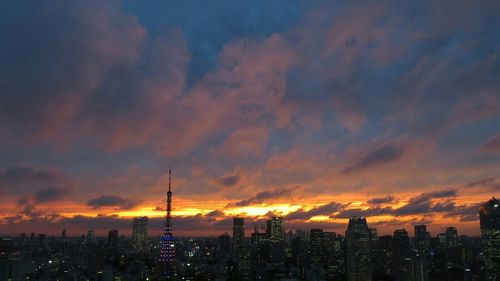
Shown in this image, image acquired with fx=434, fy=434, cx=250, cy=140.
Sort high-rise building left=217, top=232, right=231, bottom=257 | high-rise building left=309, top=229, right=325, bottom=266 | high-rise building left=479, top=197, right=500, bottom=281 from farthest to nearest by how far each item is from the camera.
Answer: high-rise building left=217, top=232, right=231, bottom=257
high-rise building left=309, top=229, right=325, bottom=266
high-rise building left=479, top=197, right=500, bottom=281

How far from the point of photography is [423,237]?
4205 inches

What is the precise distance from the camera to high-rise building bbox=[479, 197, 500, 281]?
6053cm

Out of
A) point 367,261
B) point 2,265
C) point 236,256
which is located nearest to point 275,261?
point 236,256

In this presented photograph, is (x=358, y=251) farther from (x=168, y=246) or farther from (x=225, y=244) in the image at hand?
(x=225, y=244)

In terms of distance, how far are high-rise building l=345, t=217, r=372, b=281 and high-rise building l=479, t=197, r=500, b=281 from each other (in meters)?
16.8

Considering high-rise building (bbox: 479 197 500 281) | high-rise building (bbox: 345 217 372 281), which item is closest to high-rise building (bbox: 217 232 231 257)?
high-rise building (bbox: 345 217 372 281)

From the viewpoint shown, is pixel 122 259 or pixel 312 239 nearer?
pixel 122 259

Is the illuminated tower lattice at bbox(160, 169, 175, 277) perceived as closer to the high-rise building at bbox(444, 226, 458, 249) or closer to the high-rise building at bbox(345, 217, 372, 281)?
the high-rise building at bbox(345, 217, 372, 281)

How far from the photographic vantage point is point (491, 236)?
67.1 metres

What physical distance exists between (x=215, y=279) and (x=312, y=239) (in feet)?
147

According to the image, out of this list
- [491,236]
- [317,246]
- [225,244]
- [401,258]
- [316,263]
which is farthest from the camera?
[225,244]

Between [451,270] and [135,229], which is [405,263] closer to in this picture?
[451,270]

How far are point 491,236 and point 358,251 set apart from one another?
20.7 meters

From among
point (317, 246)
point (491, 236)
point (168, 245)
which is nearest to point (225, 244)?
point (317, 246)
